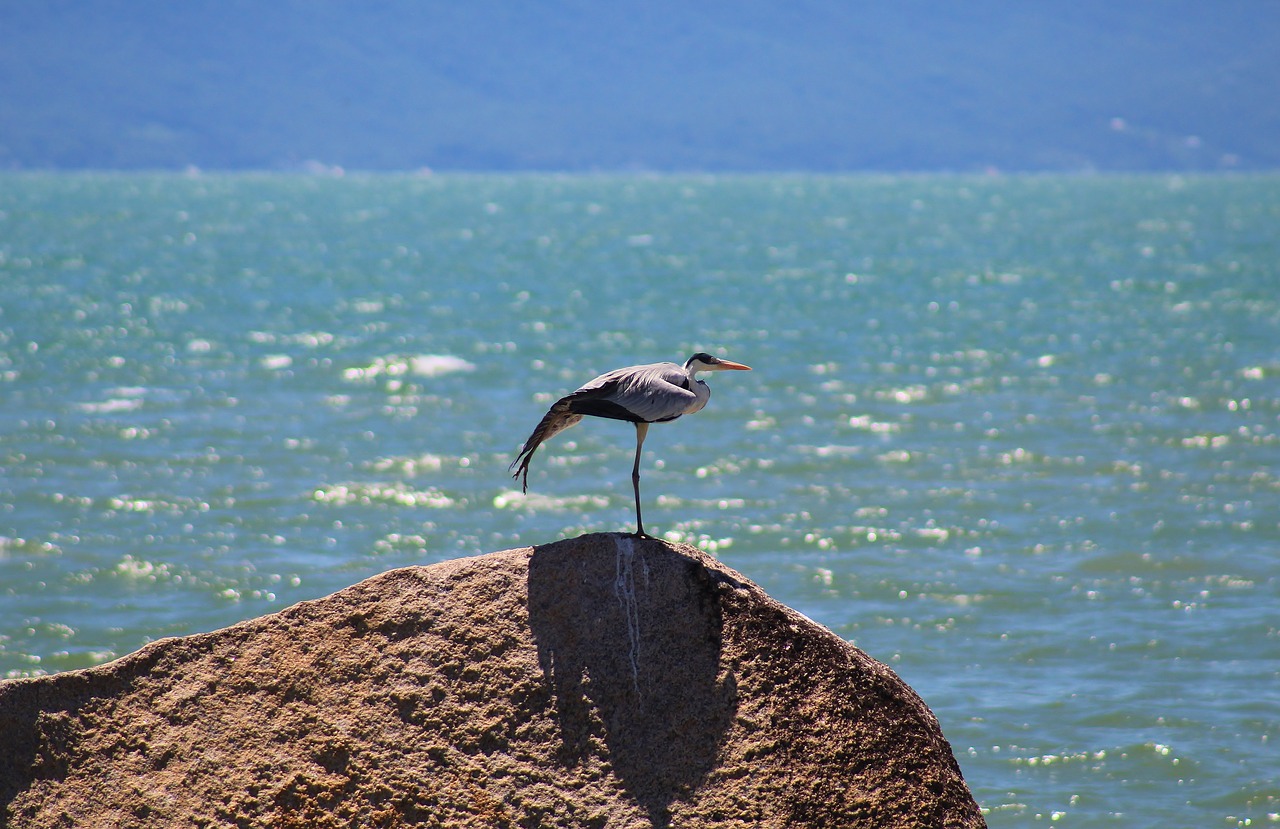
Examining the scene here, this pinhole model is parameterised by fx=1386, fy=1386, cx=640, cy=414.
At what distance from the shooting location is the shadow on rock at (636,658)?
18.2 ft

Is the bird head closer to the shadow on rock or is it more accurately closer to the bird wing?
the bird wing

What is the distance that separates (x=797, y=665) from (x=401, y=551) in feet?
29.8

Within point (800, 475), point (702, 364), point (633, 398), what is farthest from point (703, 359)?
point (800, 475)

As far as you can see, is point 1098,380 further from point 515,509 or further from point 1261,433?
point 515,509

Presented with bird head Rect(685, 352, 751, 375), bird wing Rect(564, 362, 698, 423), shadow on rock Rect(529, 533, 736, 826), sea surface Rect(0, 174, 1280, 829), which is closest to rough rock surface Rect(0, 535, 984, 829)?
shadow on rock Rect(529, 533, 736, 826)

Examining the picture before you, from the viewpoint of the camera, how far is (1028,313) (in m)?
34.5

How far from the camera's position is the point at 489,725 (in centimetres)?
561

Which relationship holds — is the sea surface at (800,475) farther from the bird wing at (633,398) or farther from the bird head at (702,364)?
the bird wing at (633,398)

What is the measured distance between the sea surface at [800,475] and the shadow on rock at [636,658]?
13.8 feet

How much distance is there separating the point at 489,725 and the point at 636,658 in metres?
0.65

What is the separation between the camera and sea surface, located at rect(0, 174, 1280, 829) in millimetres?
11031

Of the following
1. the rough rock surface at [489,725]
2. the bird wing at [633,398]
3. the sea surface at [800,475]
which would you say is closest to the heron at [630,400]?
the bird wing at [633,398]

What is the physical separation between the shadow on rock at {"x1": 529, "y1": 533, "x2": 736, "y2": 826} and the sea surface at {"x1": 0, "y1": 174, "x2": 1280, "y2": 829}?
4209 mm

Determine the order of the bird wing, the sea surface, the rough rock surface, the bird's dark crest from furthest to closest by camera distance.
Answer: the sea surface < the bird's dark crest < the bird wing < the rough rock surface
